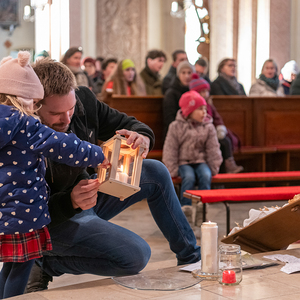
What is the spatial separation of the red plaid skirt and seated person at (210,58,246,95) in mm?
5192

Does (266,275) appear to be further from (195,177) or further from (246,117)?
(246,117)

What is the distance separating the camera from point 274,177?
4.65m

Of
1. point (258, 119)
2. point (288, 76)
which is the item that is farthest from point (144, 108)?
point (288, 76)

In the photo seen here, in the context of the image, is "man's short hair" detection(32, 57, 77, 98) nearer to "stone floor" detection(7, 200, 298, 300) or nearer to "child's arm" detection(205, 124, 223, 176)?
"stone floor" detection(7, 200, 298, 300)

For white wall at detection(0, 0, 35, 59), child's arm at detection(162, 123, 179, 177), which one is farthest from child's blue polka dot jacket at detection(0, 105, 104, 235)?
white wall at detection(0, 0, 35, 59)

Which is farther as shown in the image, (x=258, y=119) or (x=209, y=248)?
(x=258, y=119)

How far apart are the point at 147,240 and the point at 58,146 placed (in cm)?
215

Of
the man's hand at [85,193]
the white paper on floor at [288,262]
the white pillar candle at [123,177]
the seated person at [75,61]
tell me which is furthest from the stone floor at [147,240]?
the seated person at [75,61]

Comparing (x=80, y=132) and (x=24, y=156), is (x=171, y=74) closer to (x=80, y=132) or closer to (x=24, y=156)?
(x=80, y=132)

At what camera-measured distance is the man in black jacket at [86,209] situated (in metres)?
2.06

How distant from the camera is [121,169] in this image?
6.78ft

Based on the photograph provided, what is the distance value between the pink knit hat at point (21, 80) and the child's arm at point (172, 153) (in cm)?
294

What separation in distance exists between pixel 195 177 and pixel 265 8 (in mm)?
6978

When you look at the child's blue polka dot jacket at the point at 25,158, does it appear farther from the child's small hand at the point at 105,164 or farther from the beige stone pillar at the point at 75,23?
the beige stone pillar at the point at 75,23
